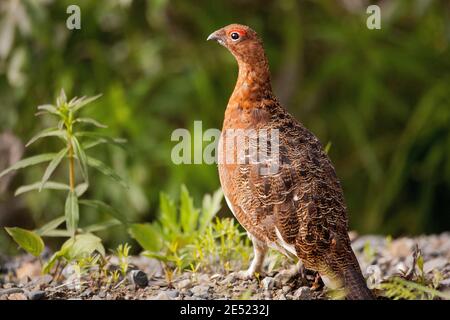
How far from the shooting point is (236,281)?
13.2 feet

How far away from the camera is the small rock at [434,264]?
14.4ft

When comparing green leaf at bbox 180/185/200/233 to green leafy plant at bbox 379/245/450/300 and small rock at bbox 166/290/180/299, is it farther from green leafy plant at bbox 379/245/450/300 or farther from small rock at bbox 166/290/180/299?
green leafy plant at bbox 379/245/450/300

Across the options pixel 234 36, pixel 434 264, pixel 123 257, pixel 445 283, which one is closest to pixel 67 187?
pixel 123 257

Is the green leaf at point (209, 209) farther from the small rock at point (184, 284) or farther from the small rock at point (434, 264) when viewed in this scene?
the small rock at point (434, 264)

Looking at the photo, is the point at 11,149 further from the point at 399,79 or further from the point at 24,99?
the point at 399,79

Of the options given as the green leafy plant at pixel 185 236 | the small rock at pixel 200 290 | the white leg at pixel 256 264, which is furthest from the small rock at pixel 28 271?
the white leg at pixel 256 264

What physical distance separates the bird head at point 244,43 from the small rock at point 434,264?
→ 1.45m

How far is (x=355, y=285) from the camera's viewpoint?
3.58m

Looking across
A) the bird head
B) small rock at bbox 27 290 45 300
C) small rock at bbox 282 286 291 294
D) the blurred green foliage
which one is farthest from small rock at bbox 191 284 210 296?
the blurred green foliage

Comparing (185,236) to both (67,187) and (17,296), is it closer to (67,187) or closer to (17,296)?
(67,187)

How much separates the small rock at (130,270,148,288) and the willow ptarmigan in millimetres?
507

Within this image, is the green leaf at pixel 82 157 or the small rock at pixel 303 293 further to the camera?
the green leaf at pixel 82 157

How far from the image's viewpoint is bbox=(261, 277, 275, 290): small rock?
3895 millimetres
